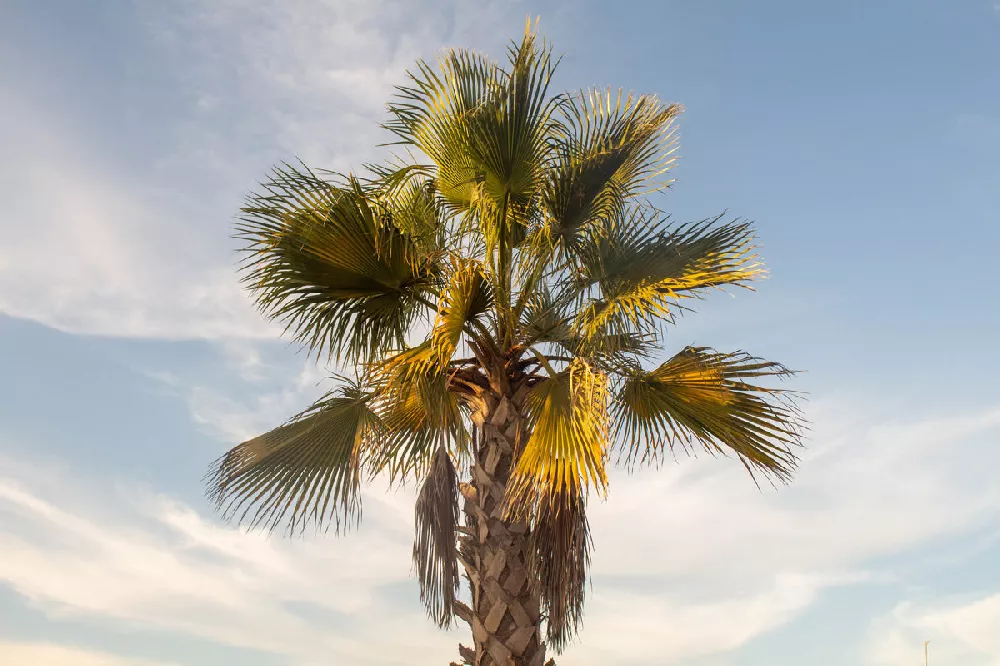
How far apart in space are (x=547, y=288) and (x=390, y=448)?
6.52 feet

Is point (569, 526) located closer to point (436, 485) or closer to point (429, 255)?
point (436, 485)

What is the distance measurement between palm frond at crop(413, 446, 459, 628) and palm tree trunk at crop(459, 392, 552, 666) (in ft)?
0.37

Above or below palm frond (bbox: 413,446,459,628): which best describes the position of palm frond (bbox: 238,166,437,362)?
above

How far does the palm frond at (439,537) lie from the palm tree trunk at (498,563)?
114mm

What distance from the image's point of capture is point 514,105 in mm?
8016

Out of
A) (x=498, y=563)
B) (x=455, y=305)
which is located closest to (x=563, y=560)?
(x=498, y=563)

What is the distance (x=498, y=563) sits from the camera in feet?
25.2

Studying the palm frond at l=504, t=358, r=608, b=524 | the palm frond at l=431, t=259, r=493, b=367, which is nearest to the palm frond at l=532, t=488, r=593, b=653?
the palm frond at l=504, t=358, r=608, b=524

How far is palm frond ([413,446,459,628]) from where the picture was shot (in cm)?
787

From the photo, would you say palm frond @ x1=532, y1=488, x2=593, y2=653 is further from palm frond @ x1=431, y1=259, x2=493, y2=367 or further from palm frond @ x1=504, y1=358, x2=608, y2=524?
palm frond @ x1=431, y1=259, x2=493, y2=367

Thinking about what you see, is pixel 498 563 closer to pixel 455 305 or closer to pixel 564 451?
pixel 564 451

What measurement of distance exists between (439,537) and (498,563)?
578 mm

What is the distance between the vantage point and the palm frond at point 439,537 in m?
7.87

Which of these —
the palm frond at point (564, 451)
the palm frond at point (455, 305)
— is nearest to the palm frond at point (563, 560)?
the palm frond at point (564, 451)
